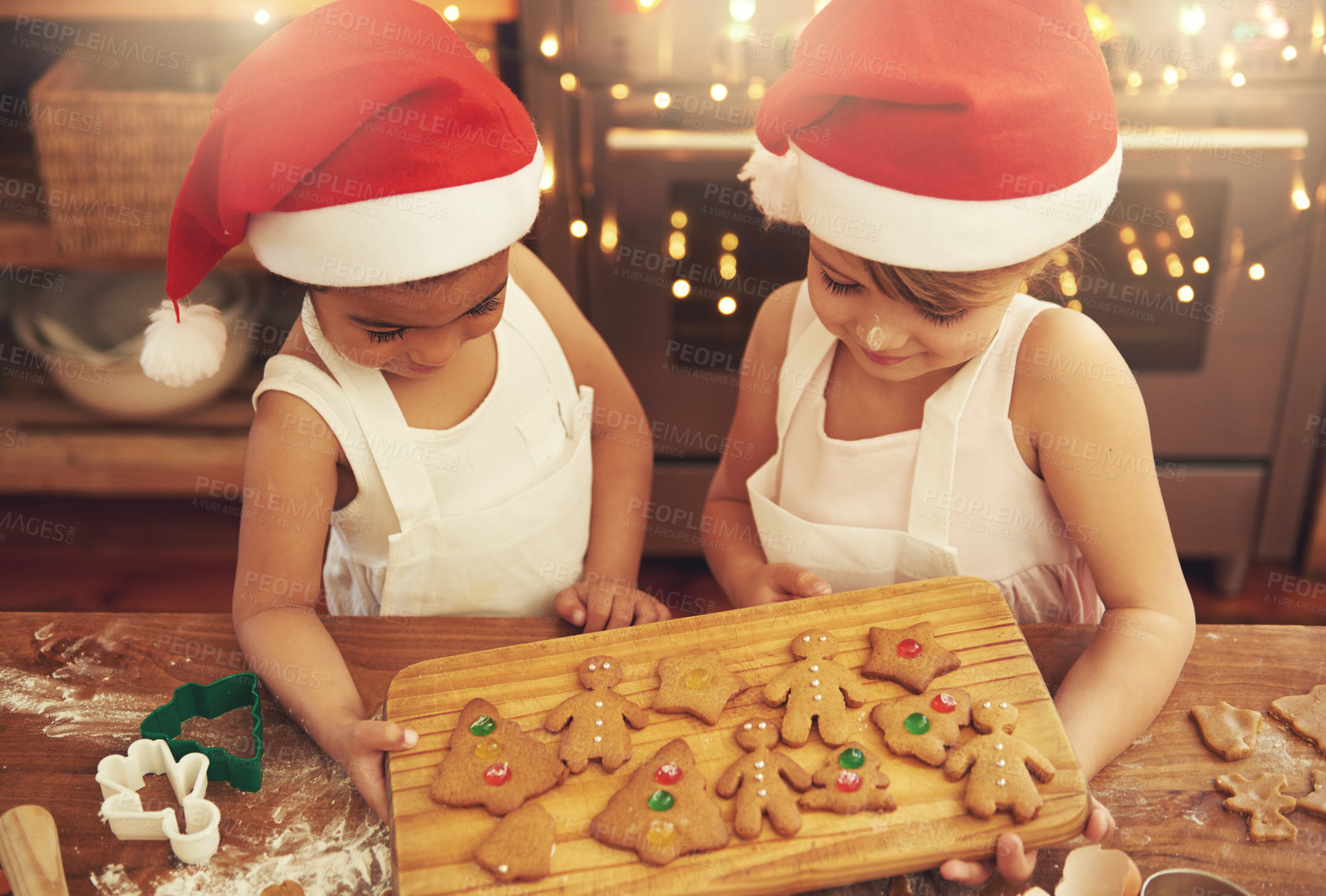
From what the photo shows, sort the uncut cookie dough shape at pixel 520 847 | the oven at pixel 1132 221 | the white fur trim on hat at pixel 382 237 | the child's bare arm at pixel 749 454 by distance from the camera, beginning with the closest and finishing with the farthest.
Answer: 1. the uncut cookie dough shape at pixel 520 847
2. the white fur trim on hat at pixel 382 237
3. the child's bare arm at pixel 749 454
4. the oven at pixel 1132 221

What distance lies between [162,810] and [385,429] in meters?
0.37

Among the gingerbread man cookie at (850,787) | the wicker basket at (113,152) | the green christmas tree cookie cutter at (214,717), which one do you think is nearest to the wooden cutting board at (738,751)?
the gingerbread man cookie at (850,787)

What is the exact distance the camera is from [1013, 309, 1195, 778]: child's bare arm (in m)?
0.82

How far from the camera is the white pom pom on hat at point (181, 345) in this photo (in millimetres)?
890

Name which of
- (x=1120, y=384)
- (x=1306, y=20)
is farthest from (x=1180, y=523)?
(x=1120, y=384)

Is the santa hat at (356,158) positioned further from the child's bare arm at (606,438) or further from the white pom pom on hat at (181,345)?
the child's bare arm at (606,438)

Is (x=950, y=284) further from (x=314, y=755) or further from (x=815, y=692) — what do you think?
(x=314, y=755)

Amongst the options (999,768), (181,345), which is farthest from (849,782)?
(181,345)

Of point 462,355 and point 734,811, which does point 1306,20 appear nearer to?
point 462,355

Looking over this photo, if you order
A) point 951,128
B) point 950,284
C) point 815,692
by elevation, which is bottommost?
point 815,692

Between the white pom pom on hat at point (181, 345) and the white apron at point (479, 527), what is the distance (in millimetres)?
88

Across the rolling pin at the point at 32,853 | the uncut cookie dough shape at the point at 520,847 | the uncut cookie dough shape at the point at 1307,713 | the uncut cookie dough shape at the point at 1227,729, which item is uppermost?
the uncut cookie dough shape at the point at 520,847

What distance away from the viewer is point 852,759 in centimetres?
71

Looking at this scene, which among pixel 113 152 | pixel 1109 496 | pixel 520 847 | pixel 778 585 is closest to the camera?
pixel 520 847
